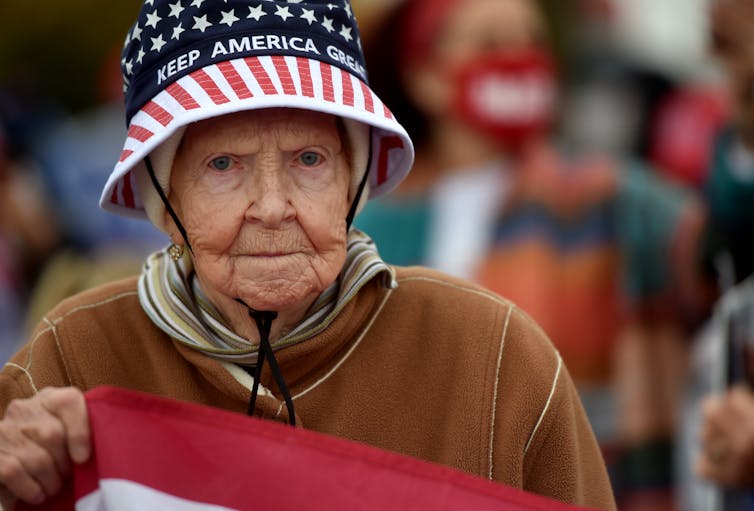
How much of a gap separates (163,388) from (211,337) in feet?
0.49

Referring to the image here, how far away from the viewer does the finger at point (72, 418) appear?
3.18 metres

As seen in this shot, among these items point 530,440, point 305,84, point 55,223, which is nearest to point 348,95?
point 305,84

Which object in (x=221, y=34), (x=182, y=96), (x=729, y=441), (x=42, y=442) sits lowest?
(x=729, y=441)

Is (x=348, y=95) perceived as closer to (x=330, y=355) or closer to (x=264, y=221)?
(x=264, y=221)

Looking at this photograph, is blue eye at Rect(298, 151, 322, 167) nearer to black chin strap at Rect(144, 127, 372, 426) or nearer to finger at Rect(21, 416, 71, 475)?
black chin strap at Rect(144, 127, 372, 426)

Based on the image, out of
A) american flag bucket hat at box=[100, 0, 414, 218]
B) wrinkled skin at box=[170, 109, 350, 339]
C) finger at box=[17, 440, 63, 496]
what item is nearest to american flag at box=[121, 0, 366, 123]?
american flag bucket hat at box=[100, 0, 414, 218]

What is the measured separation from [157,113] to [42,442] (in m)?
0.71

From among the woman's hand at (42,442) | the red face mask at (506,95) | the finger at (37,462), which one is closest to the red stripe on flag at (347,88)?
the woman's hand at (42,442)

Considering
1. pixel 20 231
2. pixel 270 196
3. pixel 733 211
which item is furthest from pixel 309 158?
pixel 20 231

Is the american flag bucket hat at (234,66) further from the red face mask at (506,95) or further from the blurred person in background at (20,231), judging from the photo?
the blurred person in background at (20,231)

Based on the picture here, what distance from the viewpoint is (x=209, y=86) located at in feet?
10.8

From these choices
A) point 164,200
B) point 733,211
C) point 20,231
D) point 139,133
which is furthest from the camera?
point 20,231

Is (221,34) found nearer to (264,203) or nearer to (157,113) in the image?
(157,113)

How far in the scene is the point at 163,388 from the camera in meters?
3.52
